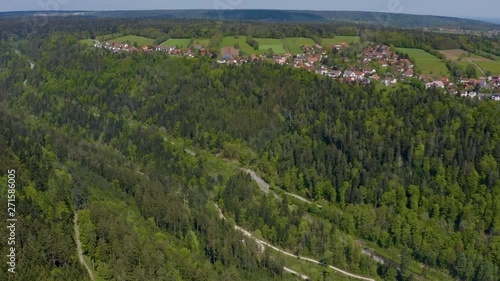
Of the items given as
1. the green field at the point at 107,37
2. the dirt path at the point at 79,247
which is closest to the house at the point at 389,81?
the dirt path at the point at 79,247

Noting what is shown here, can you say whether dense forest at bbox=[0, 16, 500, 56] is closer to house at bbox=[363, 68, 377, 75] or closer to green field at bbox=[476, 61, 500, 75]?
green field at bbox=[476, 61, 500, 75]

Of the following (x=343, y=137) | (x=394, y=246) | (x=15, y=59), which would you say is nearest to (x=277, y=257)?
(x=394, y=246)

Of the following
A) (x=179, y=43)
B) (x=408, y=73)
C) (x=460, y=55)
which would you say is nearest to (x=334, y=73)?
(x=408, y=73)

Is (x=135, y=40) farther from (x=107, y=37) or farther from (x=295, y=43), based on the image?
(x=295, y=43)

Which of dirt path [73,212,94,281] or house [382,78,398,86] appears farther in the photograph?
house [382,78,398,86]

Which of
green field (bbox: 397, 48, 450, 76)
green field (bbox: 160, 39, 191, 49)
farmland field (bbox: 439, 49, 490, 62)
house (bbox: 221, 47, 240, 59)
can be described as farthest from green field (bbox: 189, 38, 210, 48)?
farmland field (bbox: 439, 49, 490, 62)

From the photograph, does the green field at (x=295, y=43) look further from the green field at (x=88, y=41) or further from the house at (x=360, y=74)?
the green field at (x=88, y=41)

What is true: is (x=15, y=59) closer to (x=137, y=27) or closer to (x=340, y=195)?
(x=137, y=27)

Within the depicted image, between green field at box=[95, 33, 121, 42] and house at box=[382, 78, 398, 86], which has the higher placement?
green field at box=[95, 33, 121, 42]
